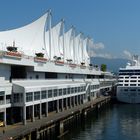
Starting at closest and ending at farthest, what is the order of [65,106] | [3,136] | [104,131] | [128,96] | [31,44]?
[3,136]
[104,131]
[65,106]
[31,44]
[128,96]

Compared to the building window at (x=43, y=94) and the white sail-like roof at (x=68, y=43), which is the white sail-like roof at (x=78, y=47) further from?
the building window at (x=43, y=94)

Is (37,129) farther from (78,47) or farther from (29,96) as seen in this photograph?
(78,47)

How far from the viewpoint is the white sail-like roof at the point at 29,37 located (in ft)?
228

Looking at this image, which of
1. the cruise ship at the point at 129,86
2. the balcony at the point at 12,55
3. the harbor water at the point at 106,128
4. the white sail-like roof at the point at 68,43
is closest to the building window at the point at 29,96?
the balcony at the point at 12,55

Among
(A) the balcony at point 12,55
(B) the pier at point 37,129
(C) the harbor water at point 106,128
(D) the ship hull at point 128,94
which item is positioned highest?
(A) the balcony at point 12,55

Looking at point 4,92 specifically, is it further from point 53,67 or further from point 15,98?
point 53,67

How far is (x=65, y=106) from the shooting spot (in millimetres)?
71125

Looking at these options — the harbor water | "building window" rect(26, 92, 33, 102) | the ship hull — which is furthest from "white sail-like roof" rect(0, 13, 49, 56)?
the ship hull

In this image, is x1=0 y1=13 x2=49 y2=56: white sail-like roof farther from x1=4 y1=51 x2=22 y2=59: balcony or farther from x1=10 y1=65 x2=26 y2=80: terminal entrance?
x1=4 y1=51 x2=22 y2=59: balcony

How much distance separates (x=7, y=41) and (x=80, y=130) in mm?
20915

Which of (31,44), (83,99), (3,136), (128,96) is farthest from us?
(128,96)

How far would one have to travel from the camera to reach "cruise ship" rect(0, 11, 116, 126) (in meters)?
47.6

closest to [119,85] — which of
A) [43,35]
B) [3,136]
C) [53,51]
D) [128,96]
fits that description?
[128,96]

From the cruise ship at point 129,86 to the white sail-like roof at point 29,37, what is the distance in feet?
100
